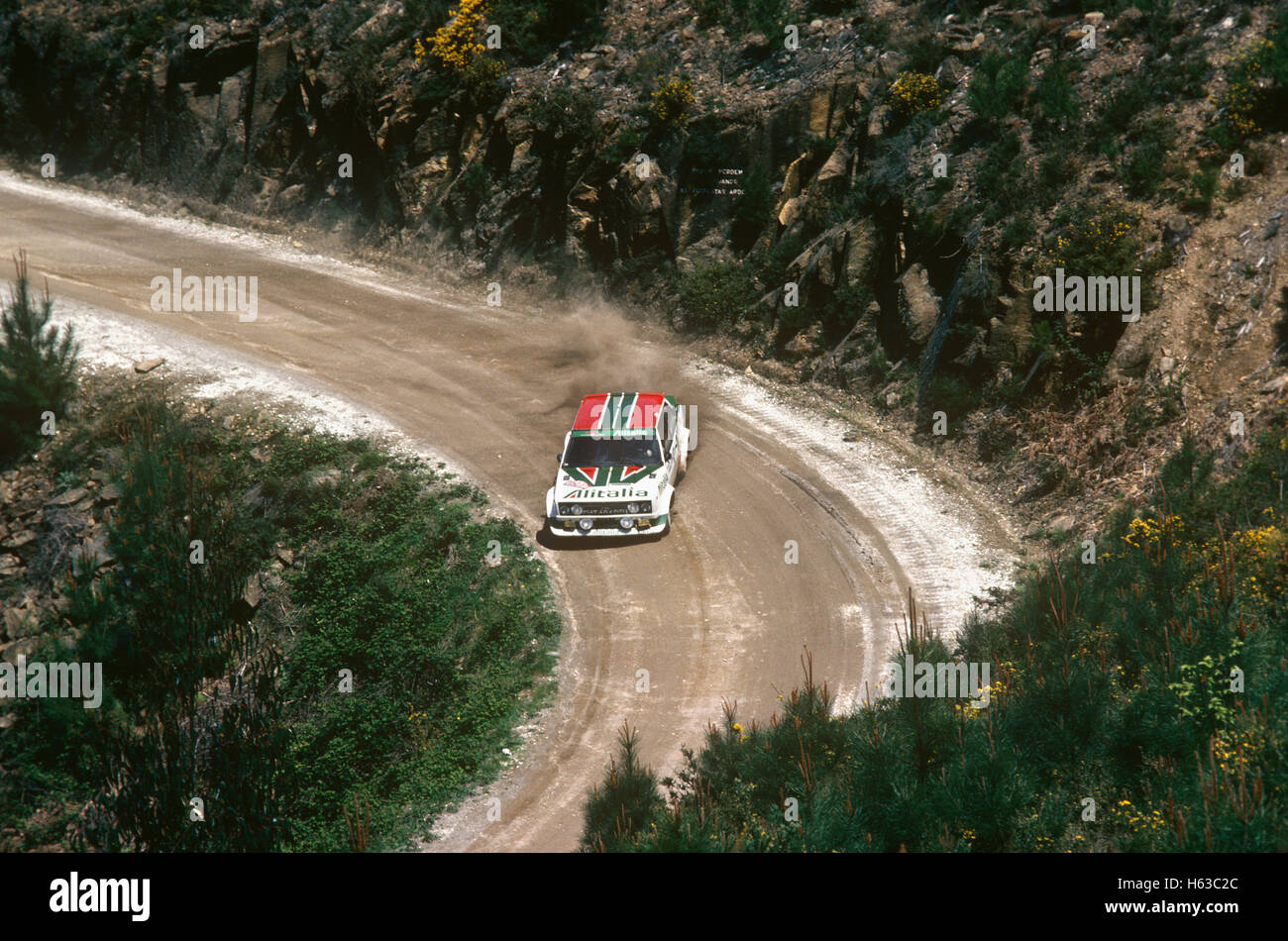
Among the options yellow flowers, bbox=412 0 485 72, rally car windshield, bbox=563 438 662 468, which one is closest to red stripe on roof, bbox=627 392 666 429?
rally car windshield, bbox=563 438 662 468

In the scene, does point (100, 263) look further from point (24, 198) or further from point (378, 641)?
point (378, 641)

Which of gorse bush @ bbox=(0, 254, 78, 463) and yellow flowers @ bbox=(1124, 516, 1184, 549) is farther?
gorse bush @ bbox=(0, 254, 78, 463)

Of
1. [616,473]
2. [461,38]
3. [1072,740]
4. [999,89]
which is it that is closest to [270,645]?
[616,473]

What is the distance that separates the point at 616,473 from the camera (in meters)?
19.1

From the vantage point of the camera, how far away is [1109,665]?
1304 cm

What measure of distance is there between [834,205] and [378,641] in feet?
50.5

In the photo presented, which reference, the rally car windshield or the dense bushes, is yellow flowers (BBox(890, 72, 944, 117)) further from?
the dense bushes

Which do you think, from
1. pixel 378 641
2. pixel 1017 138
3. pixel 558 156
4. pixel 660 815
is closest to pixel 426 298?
pixel 558 156

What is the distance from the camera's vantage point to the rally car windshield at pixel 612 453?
19.3m


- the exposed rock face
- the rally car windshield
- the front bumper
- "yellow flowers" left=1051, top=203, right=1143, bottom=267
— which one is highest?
"yellow flowers" left=1051, top=203, right=1143, bottom=267

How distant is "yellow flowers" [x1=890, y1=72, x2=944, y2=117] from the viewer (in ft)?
83.8

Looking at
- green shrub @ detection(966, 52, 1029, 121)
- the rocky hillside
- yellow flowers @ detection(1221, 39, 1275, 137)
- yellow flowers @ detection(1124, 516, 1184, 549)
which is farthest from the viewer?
green shrub @ detection(966, 52, 1029, 121)

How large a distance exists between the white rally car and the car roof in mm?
18

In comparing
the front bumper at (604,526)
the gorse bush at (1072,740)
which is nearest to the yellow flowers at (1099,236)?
the gorse bush at (1072,740)
